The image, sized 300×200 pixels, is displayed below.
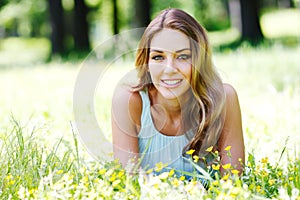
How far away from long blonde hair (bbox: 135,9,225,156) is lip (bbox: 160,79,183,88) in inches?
3.2

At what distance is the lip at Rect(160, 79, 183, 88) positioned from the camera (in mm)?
3482

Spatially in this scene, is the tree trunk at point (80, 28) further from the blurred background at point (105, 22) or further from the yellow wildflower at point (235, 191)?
the yellow wildflower at point (235, 191)

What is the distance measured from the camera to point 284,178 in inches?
129

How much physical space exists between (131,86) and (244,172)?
87 centimetres

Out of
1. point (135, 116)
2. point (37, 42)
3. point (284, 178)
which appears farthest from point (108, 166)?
point (37, 42)

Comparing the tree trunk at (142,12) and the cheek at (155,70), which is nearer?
the cheek at (155,70)

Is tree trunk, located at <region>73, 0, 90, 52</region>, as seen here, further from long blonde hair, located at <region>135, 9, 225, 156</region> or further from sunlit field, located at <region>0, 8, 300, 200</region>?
long blonde hair, located at <region>135, 9, 225, 156</region>

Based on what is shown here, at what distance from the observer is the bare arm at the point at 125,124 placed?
3.61m

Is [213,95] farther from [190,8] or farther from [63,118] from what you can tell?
[190,8]

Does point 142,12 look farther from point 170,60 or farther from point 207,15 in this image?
point 207,15

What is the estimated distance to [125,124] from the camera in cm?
366

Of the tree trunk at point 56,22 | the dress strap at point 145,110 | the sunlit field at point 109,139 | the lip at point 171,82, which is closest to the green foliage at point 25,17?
the tree trunk at point 56,22

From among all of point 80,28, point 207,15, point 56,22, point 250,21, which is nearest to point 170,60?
point 250,21

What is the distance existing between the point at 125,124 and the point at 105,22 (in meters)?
37.5
